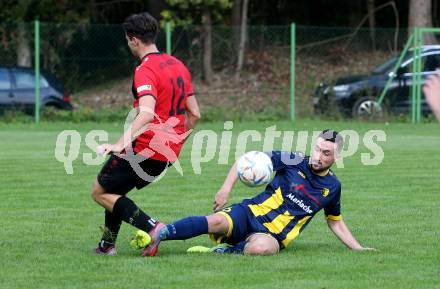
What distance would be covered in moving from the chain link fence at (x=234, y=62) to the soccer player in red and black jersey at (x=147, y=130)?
1685cm

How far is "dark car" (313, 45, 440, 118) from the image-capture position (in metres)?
24.7

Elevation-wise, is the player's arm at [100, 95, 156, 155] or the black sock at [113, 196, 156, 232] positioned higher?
the player's arm at [100, 95, 156, 155]

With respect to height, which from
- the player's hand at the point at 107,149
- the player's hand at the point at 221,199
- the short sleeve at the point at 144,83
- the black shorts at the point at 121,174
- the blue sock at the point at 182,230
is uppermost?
the short sleeve at the point at 144,83

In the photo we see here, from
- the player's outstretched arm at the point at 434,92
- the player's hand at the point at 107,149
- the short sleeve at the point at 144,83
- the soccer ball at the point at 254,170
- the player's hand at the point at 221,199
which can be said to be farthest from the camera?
the soccer ball at the point at 254,170

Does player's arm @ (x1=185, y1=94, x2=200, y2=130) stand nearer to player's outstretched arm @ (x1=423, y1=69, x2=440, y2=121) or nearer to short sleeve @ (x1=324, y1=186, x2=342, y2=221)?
short sleeve @ (x1=324, y1=186, x2=342, y2=221)

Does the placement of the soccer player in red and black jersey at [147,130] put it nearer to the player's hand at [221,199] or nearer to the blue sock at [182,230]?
the blue sock at [182,230]

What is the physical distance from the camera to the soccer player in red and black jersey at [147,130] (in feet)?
24.7

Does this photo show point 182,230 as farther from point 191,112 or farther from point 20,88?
point 20,88

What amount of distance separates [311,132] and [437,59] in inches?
212

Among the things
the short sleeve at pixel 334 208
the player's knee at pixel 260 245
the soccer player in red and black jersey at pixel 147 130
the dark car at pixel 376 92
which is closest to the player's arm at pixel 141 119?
the soccer player in red and black jersey at pixel 147 130

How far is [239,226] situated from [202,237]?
3.74 ft

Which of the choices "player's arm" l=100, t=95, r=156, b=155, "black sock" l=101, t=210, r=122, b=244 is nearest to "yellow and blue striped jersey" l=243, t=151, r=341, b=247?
"black sock" l=101, t=210, r=122, b=244

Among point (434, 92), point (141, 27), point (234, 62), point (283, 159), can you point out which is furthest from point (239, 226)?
point (234, 62)

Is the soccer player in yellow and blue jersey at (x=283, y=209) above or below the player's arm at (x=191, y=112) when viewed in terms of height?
below
